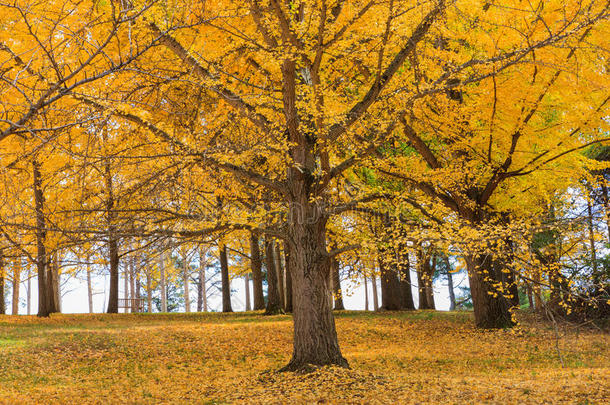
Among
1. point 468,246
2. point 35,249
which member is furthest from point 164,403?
point 35,249

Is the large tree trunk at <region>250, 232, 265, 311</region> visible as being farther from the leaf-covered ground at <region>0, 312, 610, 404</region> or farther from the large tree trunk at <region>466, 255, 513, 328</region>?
the large tree trunk at <region>466, 255, 513, 328</region>

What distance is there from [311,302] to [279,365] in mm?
2032

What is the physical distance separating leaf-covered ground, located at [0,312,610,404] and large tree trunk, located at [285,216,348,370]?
1.20 ft

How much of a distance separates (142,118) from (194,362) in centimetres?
479

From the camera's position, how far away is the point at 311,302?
8.23 m

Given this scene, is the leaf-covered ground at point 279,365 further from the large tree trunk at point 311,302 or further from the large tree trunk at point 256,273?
the large tree trunk at point 256,273

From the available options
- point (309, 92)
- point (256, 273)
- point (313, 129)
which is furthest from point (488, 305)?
point (256, 273)

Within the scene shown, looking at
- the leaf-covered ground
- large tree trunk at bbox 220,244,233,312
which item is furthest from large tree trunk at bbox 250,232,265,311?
the leaf-covered ground

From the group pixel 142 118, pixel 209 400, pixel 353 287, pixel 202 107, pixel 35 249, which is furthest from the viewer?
pixel 35 249

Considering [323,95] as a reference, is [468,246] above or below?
below

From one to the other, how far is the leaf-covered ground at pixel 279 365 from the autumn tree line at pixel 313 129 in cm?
99

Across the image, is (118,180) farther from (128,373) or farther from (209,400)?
(209,400)

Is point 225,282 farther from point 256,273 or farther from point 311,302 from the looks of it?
point 311,302

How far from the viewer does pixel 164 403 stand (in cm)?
722
